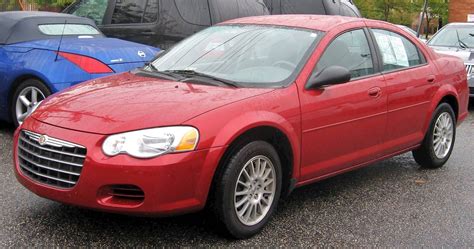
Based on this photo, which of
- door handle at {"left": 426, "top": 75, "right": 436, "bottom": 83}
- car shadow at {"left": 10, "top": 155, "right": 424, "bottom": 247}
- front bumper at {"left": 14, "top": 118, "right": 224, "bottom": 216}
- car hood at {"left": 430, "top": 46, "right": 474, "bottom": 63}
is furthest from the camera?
car hood at {"left": 430, "top": 46, "right": 474, "bottom": 63}

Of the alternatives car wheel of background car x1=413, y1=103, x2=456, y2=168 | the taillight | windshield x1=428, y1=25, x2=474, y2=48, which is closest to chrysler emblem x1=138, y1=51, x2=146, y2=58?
the taillight

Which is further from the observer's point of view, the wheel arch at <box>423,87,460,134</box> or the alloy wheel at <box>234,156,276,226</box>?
the wheel arch at <box>423,87,460,134</box>

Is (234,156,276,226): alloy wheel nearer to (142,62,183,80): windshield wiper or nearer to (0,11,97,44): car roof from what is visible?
(142,62,183,80): windshield wiper

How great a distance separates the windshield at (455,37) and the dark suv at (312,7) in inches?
78.1

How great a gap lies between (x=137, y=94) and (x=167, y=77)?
0.52 meters

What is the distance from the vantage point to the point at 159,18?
774 cm

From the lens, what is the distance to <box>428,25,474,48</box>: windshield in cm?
1097

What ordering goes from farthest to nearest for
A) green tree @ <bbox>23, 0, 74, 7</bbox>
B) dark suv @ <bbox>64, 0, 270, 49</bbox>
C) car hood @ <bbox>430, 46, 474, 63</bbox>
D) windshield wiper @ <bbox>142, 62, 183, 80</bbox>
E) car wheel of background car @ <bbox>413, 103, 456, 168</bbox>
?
green tree @ <bbox>23, 0, 74, 7</bbox>, car hood @ <bbox>430, 46, 474, 63</bbox>, dark suv @ <bbox>64, 0, 270, 49</bbox>, car wheel of background car @ <bbox>413, 103, 456, 168</bbox>, windshield wiper @ <bbox>142, 62, 183, 80</bbox>

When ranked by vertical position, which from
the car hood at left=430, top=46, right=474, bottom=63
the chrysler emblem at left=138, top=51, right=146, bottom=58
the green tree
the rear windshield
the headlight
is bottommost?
the green tree

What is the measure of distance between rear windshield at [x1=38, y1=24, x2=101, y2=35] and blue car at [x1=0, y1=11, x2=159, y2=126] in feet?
0.05

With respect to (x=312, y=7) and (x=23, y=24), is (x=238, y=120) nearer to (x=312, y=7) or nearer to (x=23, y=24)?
(x=23, y=24)

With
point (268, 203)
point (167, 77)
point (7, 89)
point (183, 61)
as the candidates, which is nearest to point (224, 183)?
point (268, 203)

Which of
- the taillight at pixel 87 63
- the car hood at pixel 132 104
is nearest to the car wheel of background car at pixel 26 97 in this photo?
the taillight at pixel 87 63

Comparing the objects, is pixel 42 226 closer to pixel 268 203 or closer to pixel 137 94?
pixel 137 94
